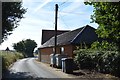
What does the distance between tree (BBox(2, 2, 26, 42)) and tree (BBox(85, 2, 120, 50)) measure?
7.07 m

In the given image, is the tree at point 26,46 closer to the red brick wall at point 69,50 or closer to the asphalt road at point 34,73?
the red brick wall at point 69,50

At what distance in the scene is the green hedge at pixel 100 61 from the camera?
51.6 feet

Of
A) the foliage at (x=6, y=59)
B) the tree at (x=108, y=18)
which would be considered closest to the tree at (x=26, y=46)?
the foliage at (x=6, y=59)

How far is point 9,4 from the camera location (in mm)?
20703

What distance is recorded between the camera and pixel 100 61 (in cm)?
1798

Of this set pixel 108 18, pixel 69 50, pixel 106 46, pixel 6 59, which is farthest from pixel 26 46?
pixel 108 18

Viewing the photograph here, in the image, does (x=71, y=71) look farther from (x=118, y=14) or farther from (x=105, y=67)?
(x=118, y=14)

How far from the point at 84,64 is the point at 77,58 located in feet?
3.22

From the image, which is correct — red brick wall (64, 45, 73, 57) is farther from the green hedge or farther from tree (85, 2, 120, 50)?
tree (85, 2, 120, 50)

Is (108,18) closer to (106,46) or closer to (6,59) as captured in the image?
(106,46)

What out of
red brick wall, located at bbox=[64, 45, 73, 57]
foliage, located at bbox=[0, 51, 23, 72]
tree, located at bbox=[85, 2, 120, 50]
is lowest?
foliage, located at bbox=[0, 51, 23, 72]

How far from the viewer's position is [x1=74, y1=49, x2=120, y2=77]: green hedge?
15722 mm

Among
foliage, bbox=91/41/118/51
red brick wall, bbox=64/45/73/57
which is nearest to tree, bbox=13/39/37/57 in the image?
red brick wall, bbox=64/45/73/57

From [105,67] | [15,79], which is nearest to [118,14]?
[105,67]
